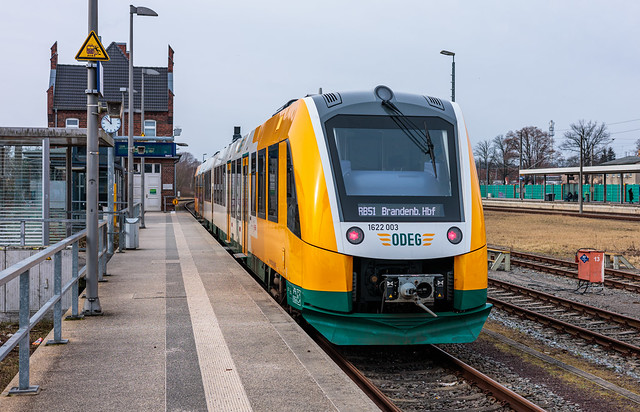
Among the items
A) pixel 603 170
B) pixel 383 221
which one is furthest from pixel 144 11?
pixel 603 170

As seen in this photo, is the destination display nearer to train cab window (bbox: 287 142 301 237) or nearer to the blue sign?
train cab window (bbox: 287 142 301 237)

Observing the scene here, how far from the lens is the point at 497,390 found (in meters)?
6.25

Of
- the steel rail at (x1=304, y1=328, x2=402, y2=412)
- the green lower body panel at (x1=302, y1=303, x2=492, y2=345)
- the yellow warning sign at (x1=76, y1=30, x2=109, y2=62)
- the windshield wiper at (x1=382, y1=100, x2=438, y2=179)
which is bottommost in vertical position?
the steel rail at (x1=304, y1=328, x2=402, y2=412)

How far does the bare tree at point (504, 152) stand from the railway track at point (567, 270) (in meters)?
85.0

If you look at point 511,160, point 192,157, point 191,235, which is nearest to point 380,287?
point 191,235

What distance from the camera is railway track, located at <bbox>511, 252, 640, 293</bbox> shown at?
1370 cm

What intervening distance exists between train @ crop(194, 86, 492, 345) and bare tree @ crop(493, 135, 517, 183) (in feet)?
317

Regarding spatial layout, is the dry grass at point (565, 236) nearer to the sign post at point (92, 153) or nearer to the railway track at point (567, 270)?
the railway track at point (567, 270)

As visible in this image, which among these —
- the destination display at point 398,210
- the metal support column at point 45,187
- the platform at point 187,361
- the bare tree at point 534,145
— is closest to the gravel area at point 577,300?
the destination display at point 398,210

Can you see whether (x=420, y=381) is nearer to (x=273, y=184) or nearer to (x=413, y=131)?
(x=413, y=131)

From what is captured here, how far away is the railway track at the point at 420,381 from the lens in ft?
19.9

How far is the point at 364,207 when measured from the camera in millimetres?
7219

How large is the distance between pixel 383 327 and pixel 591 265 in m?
7.52

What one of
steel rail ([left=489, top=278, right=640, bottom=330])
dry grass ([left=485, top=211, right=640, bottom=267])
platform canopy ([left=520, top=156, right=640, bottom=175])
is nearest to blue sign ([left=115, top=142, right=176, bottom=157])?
dry grass ([left=485, top=211, right=640, bottom=267])
